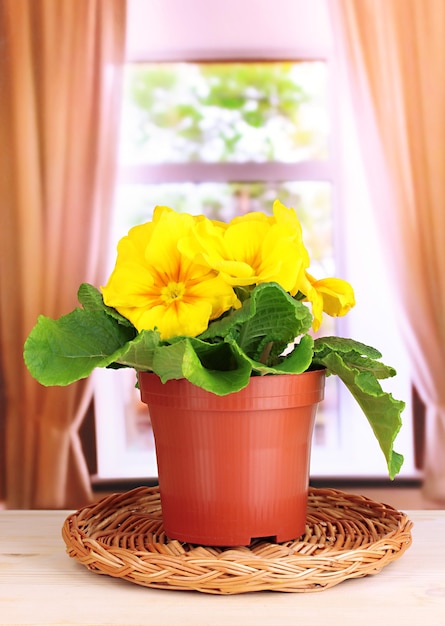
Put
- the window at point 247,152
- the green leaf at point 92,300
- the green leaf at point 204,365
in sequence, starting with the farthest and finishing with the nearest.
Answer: the window at point 247,152 < the green leaf at point 92,300 < the green leaf at point 204,365

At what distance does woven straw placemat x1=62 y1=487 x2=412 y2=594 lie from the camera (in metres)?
0.78

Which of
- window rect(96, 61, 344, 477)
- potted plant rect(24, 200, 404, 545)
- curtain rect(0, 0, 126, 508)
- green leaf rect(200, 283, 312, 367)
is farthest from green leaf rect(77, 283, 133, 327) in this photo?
window rect(96, 61, 344, 477)

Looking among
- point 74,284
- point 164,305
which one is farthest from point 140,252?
point 74,284

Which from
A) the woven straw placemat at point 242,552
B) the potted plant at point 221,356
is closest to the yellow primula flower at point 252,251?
the potted plant at point 221,356

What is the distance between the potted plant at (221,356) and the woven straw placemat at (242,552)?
1.6 inches

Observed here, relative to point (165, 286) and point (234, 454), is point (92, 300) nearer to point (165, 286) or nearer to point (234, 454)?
point (165, 286)

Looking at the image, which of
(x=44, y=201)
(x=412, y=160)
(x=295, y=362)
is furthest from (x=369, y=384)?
(x=44, y=201)

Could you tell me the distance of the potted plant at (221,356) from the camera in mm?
813

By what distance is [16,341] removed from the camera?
213 centimetres

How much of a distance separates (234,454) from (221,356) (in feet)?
0.36

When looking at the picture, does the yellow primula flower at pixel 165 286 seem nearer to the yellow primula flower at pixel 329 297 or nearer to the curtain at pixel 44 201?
the yellow primula flower at pixel 329 297

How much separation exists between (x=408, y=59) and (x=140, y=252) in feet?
4.94

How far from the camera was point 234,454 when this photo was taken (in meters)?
0.84

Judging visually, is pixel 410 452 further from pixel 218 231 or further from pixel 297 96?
pixel 218 231
